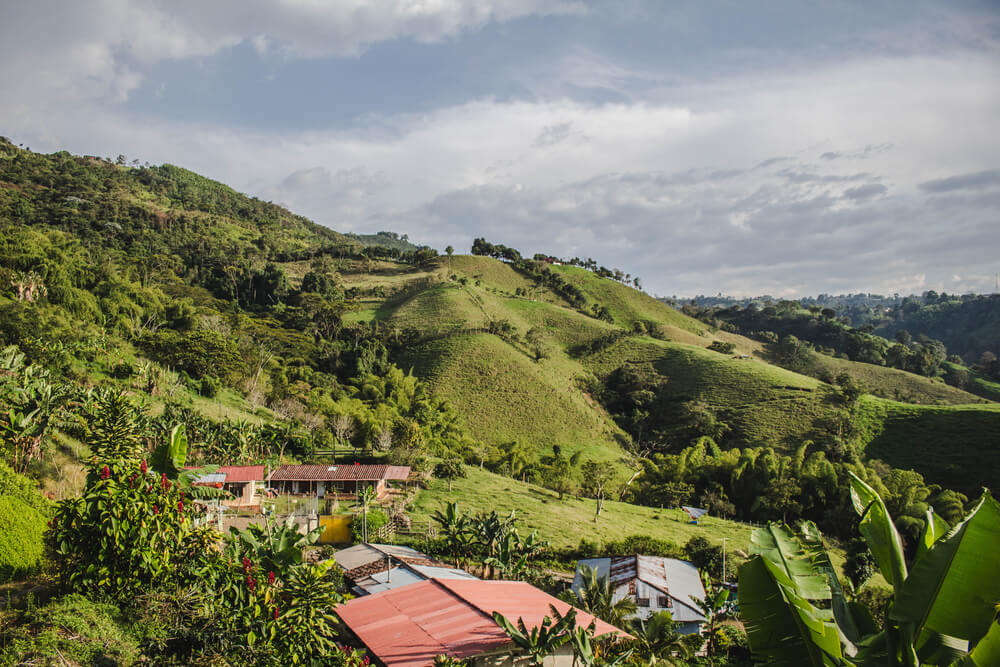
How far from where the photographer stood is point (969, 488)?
3988 cm

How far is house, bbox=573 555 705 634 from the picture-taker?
18.6 meters

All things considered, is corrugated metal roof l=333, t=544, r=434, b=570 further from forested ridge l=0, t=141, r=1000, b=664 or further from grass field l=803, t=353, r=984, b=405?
grass field l=803, t=353, r=984, b=405

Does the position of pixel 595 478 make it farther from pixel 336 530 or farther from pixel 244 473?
pixel 244 473

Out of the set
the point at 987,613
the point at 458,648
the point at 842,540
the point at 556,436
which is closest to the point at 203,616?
the point at 458,648

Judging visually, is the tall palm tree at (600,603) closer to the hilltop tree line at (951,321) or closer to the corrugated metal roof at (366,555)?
the corrugated metal roof at (366,555)

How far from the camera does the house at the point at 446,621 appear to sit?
10609mm

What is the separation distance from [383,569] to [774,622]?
14187mm

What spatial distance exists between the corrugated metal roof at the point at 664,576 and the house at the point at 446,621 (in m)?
4.76

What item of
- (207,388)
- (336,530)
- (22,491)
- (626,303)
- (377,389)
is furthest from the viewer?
(626,303)

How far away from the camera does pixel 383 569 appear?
16.2 metres

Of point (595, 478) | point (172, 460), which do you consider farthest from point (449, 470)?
point (172, 460)

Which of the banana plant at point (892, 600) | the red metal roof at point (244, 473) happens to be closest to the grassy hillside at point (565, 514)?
the red metal roof at point (244, 473)

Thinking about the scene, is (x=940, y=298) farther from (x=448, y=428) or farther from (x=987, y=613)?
(x=987, y=613)

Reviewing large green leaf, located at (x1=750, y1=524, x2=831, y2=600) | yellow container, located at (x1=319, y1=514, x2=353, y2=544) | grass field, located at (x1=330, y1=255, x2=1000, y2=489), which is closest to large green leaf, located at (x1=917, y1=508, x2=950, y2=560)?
large green leaf, located at (x1=750, y1=524, x2=831, y2=600)
